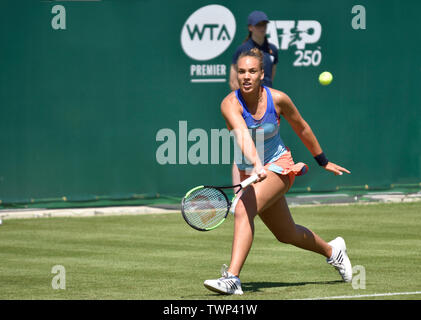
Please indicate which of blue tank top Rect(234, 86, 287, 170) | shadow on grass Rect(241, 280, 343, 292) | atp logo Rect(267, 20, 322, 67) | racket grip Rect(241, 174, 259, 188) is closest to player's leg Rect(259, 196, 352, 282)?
shadow on grass Rect(241, 280, 343, 292)

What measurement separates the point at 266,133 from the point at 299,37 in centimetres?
704

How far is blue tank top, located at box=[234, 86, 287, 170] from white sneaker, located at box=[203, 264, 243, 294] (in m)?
0.80

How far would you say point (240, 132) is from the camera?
22.0 ft

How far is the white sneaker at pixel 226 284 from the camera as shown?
656 centimetres

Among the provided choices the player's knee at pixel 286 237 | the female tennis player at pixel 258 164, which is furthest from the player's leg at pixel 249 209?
the player's knee at pixel 286 237

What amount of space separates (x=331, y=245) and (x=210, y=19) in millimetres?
6562

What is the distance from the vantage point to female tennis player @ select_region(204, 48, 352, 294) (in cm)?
670

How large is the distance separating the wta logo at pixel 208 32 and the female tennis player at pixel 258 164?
6.33 metres

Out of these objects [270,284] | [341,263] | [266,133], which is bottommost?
A: [270,284]

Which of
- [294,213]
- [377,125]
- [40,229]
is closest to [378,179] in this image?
[377,125]

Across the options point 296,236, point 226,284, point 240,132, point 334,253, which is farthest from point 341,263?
point 240,132

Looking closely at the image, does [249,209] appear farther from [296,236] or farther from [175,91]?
[175,91]

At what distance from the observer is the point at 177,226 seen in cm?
1138

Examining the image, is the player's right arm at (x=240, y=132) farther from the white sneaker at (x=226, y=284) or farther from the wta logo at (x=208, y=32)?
the wta logo at (x=208, y=32)
